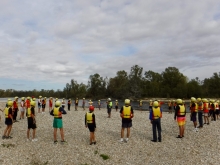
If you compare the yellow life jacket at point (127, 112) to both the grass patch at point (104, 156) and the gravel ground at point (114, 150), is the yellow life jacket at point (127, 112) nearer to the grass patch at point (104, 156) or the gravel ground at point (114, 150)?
the gravel ground at point (114, 150)

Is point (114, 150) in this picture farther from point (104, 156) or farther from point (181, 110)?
point (181, 110)

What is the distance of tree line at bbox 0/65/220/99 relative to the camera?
111 metres

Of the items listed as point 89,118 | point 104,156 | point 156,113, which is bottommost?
point 104,156

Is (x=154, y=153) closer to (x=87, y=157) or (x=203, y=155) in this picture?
(x=203, y=155)

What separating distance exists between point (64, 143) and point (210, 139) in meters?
9.04

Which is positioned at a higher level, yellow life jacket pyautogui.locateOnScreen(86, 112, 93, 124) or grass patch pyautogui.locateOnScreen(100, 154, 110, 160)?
yellow life jacket pyautogui.locateOnScreen(86, 112, 93, 124)

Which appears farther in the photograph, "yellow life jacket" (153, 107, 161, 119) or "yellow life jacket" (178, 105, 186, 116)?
"yellow life jacket" (178, 105, 186, 116)

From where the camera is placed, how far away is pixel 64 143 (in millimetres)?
12703

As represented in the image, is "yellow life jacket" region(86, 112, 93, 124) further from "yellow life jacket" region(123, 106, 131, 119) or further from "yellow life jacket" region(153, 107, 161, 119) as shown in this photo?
"yellow life jacket" region(153, 107, 161, 119)

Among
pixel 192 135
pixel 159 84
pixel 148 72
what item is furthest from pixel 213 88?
pixel 192 135

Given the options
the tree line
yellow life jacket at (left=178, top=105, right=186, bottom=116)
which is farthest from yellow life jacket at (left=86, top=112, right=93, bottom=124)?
the tree line

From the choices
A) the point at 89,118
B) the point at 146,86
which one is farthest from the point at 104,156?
the point at 146,86

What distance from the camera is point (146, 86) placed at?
408 feet

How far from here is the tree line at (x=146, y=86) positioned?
111 m
